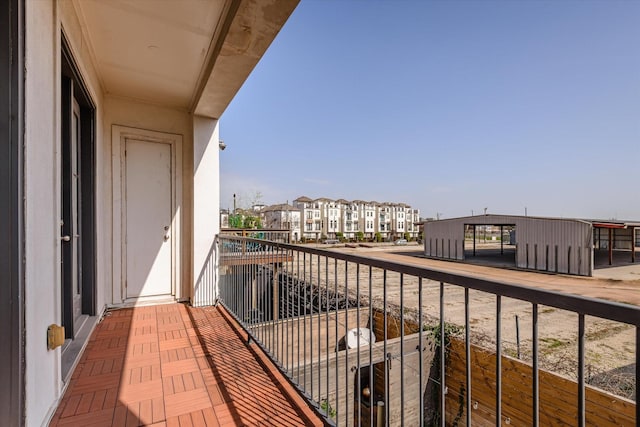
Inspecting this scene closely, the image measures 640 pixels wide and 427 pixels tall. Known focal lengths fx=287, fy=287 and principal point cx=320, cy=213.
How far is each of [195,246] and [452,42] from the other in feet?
32.9

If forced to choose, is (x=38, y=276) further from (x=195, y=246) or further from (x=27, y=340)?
(x=195, y=246)

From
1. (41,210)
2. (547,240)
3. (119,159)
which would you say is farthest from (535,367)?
(547,240)

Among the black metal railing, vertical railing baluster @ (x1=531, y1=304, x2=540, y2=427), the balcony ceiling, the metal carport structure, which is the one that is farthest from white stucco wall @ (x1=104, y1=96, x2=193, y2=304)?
the metal carport structure

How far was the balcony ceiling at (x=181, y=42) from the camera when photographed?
2066 millimetres

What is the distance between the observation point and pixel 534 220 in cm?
1414

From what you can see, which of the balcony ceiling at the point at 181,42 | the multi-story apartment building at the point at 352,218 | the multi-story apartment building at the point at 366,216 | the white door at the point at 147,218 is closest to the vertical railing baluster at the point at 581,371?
the balcony ceiling at the point at 181,42

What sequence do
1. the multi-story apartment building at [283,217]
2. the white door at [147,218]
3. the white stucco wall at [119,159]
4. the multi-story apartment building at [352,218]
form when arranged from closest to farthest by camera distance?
the white stucco wall at [119,159] < the white door at [147,218] < the multi-story apartment building at [283,217] < the multi-story apartment building at [352,218]

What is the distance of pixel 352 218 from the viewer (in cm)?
4688

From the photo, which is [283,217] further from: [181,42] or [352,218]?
[181,42]

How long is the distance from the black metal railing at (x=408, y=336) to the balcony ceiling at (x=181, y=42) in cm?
157

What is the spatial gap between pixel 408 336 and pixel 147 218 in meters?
5.30

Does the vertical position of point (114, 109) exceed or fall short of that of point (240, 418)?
it exceeds it

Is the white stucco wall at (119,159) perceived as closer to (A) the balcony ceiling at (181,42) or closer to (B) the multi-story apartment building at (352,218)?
(A) the balcony ceiling at (181,42)

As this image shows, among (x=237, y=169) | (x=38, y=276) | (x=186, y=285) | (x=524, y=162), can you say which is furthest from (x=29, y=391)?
(x=524, y=162)
